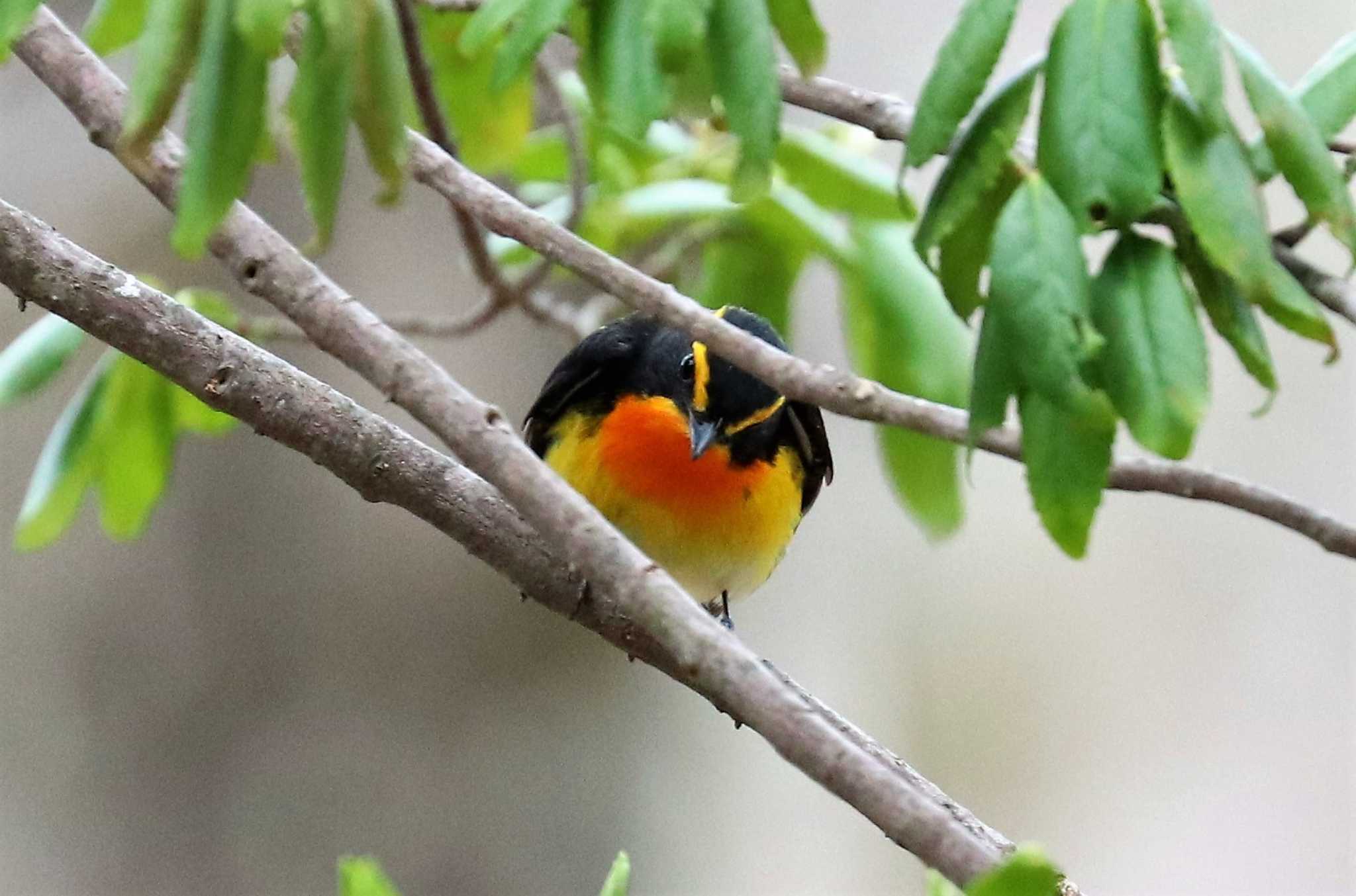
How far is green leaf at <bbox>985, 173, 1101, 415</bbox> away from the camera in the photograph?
65cm

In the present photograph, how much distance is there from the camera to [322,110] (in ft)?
2.05

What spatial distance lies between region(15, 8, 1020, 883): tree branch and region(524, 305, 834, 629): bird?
0.70 m

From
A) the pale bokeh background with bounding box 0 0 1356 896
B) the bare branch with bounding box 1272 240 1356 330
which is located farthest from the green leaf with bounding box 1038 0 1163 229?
the pale bokeh background with bounding box 0 0 1356 896

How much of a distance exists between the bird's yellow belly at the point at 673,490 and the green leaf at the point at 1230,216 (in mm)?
896

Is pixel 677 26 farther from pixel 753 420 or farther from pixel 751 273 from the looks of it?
pixel 751 273

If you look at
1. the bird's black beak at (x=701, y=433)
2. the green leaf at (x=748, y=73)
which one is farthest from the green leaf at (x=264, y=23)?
the bird's black beak at (x=701, y=433)

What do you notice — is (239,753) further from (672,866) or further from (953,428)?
(953,428)

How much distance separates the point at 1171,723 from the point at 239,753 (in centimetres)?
231

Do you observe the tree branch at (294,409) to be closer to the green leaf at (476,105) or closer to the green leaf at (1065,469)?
the green leaf at (1065,469)

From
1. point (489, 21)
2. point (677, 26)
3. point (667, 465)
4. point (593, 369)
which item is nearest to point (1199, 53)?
point (677, 26)

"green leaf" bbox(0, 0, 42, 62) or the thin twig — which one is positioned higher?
"green leaf" bbox(0, 0, 42, 62)

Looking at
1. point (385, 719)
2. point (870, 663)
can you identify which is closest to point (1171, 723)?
point (870, 663)

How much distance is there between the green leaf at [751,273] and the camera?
1.77m

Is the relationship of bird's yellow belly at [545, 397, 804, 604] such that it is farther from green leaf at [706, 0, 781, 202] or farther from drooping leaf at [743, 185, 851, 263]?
green leaf at [706, 0, 781, 202]
